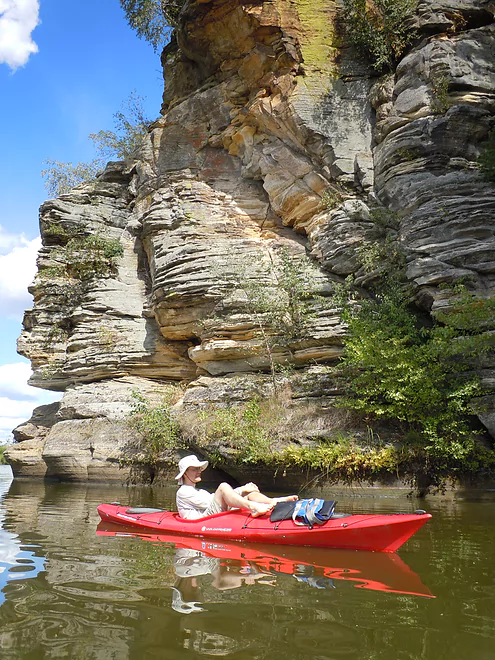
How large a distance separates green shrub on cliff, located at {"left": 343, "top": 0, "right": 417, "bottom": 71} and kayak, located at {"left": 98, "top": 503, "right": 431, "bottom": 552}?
14206 mm

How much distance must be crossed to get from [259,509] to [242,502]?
10.7 inches

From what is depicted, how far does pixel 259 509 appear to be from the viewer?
5.91 metres

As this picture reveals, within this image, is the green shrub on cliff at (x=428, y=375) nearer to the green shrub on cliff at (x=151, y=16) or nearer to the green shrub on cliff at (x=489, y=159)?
the green shrub on cliff at (x=489, y=159)

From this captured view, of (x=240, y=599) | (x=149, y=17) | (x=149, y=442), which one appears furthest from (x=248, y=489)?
(x=149, y=17)

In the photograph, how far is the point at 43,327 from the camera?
18.1 meters

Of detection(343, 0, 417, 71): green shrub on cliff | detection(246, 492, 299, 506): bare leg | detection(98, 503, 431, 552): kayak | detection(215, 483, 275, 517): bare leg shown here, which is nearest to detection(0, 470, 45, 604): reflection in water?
detection(98, 503, 431, 552): kayak

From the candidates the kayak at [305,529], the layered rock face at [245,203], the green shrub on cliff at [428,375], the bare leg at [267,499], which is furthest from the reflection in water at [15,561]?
the layered rock face at [245,203]

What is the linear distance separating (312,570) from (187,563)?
3.81 ft

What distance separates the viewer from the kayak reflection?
3.92 m

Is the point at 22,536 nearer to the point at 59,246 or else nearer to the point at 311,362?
the point at 311,362

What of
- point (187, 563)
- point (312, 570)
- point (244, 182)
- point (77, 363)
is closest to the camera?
point (312, 570)

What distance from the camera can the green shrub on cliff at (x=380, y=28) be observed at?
15.4 metres

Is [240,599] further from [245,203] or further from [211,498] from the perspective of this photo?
[245,203]

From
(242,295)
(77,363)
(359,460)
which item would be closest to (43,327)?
(77,363)
